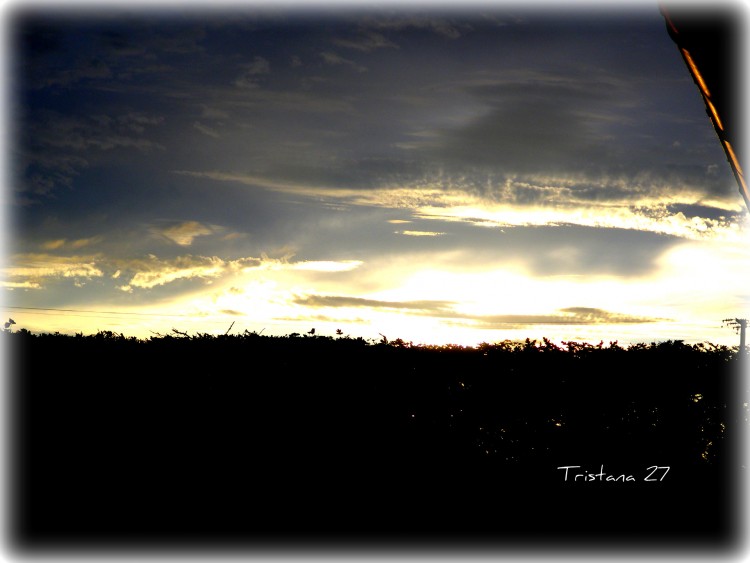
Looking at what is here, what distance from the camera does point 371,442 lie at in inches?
438

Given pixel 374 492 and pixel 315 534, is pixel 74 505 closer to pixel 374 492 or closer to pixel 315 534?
pixel 315 534

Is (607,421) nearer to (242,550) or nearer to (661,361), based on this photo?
(661,361)

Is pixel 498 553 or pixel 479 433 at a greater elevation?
pixel 479 433

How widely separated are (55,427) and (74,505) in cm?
135

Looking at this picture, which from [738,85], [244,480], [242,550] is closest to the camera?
[738,85]

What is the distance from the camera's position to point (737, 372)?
11.7 m

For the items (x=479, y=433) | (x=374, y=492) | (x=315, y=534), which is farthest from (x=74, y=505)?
(x=479, y=433)

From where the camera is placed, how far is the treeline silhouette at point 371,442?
10.9 m

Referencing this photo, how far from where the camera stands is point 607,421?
37.5 ft

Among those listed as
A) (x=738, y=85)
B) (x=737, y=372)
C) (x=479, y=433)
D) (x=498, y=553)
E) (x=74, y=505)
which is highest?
(x=738, y=85)

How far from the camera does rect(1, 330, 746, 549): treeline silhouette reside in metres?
10.9

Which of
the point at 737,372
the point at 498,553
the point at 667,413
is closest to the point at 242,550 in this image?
the point at 498,553

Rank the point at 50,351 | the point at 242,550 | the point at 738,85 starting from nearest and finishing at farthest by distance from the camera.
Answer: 1. the point at 738,85
2. the point at 242,550
3. the point at 50,351

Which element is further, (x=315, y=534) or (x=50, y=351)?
(x=50, y=351)
